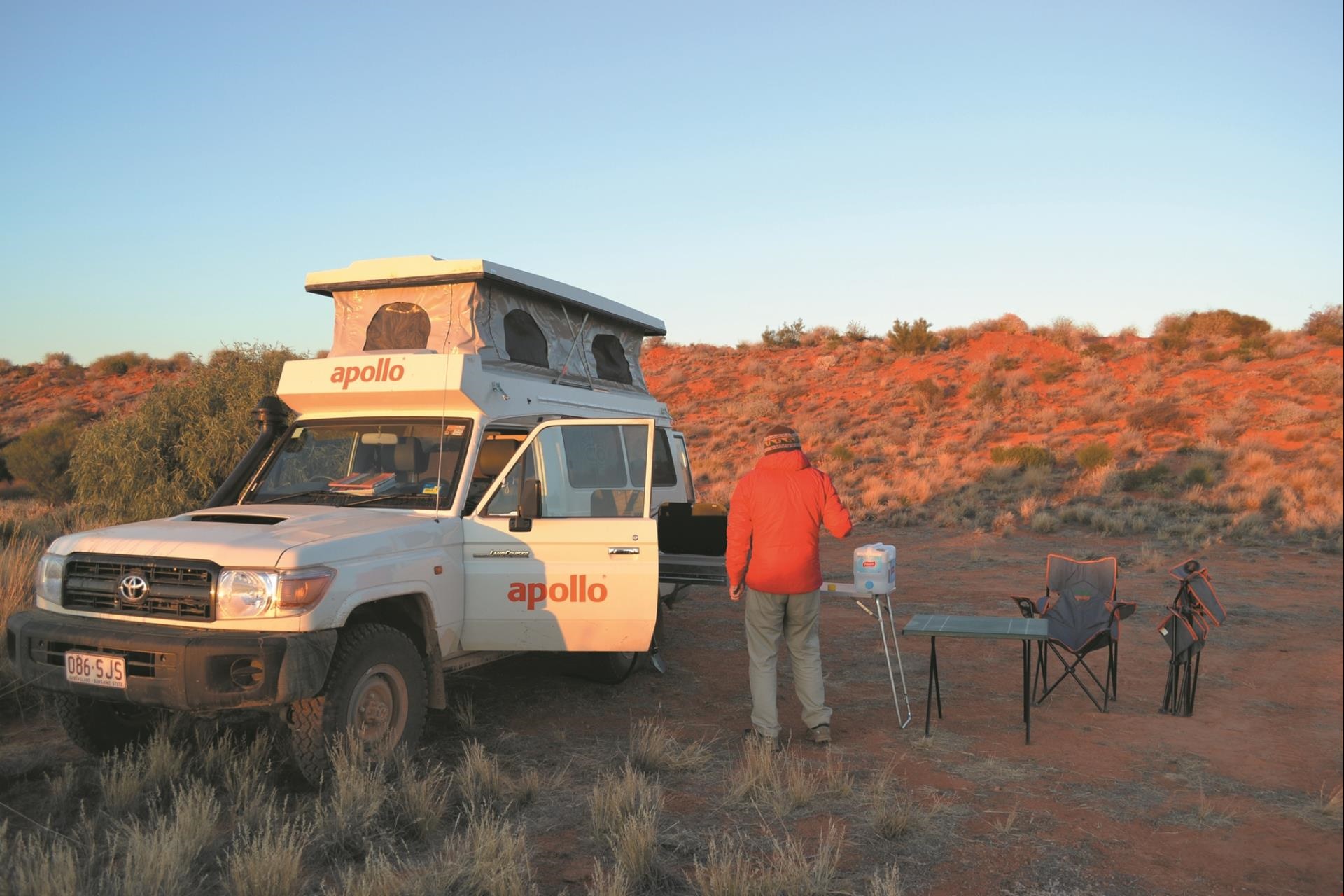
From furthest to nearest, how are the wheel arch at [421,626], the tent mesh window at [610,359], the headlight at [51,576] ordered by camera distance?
the tent mesh window at [610,359], the wheel arch at [421,626], the headlight at [51,576]

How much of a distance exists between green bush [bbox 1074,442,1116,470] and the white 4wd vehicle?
1804 centimetres

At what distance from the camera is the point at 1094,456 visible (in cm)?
2373

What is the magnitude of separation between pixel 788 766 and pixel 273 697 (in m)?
2.83

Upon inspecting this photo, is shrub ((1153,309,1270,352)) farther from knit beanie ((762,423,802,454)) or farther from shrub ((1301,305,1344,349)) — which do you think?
knit beanie ((762,423,802,454))

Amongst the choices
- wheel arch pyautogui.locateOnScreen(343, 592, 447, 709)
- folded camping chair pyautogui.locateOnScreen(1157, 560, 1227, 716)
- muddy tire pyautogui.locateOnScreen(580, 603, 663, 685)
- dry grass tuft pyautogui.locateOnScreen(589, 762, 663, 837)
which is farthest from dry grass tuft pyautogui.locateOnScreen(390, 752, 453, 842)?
folded camping chair pyautogui.locateOnScreen(1157, 560, 1227, 716)

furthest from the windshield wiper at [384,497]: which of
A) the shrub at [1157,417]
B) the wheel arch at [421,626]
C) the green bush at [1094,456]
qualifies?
the shrub at [1157,417]

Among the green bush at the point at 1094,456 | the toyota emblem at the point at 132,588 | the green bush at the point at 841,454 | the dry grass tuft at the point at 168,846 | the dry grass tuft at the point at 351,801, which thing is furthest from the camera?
the green bush at the point at 841,454

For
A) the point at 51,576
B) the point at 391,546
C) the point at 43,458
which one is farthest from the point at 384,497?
the point at 43,458

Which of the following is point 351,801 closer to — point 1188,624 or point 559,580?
point 559,580

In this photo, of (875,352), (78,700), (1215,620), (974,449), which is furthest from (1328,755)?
(875,352)

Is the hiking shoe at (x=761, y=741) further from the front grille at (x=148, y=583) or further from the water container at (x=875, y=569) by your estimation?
the front grille at (x=148, y=583)

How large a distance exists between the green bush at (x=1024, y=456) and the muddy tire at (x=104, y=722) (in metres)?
21.9

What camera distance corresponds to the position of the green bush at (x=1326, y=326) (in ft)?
101

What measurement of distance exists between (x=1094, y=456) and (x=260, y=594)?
73.8ft
